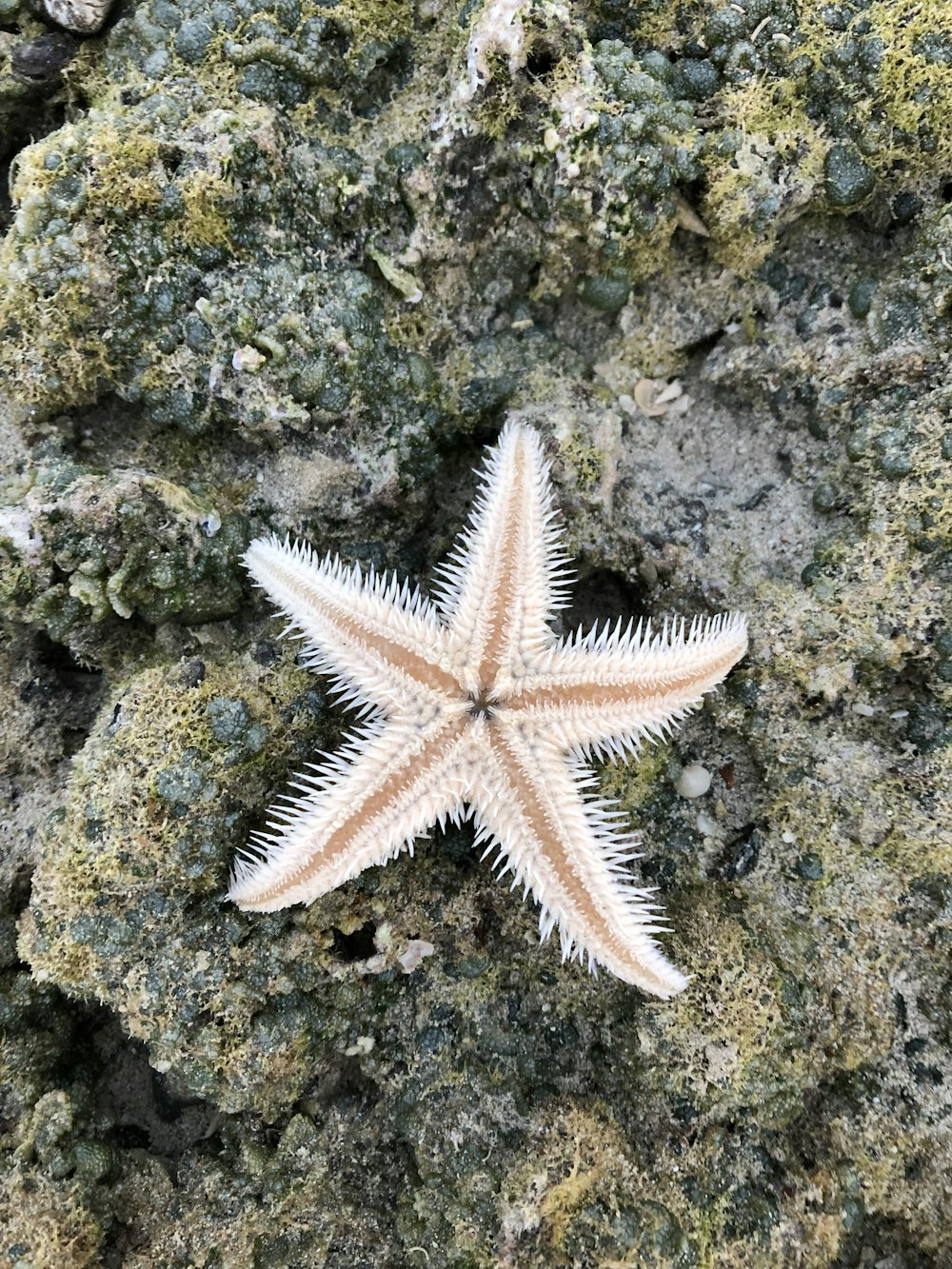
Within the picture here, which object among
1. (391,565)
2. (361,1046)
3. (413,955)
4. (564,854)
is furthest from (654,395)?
(361,1046)

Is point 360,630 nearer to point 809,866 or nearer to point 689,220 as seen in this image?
point 809,866

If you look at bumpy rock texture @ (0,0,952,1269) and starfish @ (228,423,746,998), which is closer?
starfish @ (228,423,746,998)

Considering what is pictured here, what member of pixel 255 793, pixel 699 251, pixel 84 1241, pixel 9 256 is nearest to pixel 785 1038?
pixel 255 793

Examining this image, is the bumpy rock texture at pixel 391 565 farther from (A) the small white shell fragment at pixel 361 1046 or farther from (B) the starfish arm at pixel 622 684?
(B) the starfish arm at pixel 622 684

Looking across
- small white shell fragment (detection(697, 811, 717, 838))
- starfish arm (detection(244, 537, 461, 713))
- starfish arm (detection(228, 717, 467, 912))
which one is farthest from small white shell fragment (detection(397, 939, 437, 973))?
small white shell fragment (detection(697, 811, 717, 838))

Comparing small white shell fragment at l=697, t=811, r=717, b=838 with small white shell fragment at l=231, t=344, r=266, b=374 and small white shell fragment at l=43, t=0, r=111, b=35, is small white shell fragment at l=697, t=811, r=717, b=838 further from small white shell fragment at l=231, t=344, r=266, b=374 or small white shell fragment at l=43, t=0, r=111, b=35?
small white shell fragment at l=43, t=0, r=111, b=35

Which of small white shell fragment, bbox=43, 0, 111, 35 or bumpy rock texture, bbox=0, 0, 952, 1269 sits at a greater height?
small white shell fragment, bbox=43, 0, 111, 35
